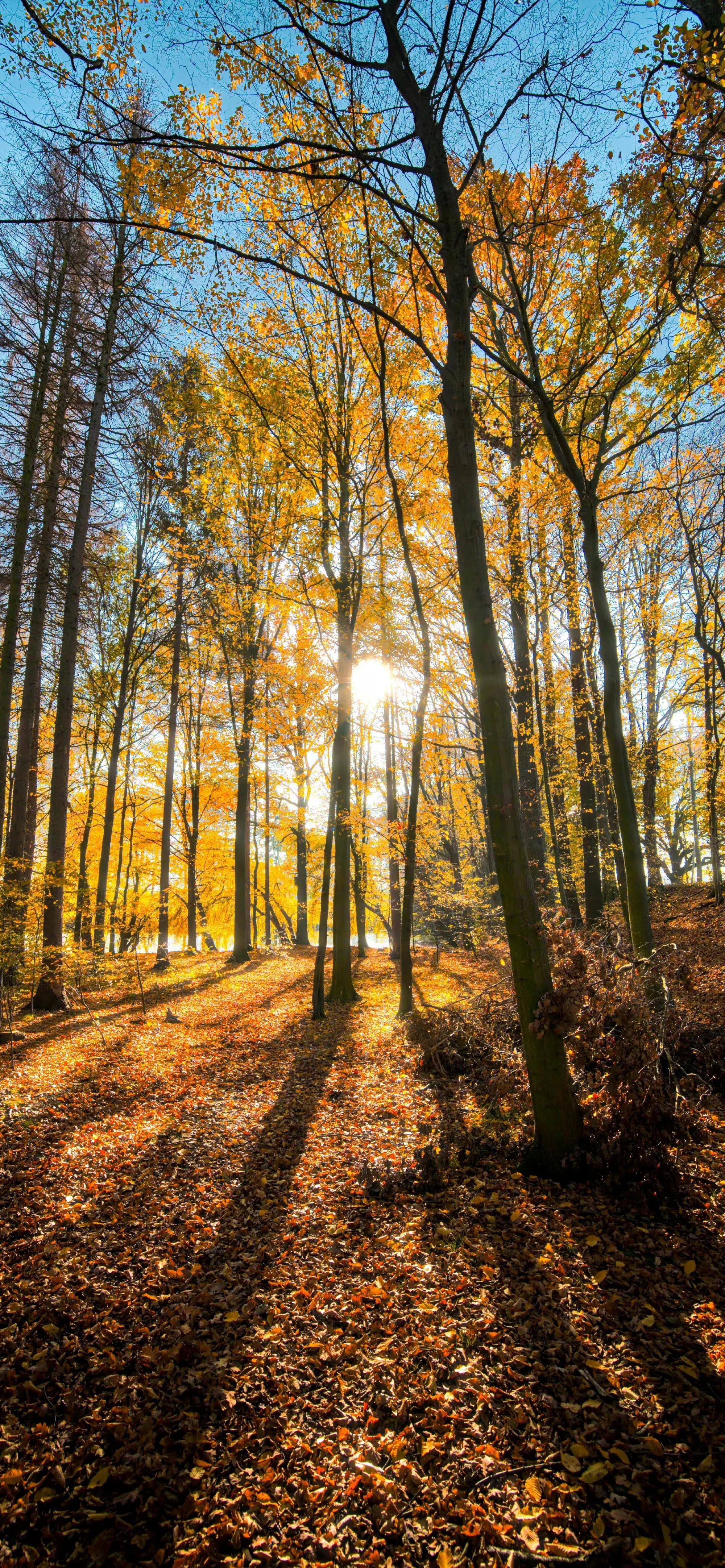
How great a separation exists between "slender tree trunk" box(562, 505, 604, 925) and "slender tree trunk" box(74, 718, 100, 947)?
8.82m

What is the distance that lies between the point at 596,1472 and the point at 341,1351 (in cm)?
115

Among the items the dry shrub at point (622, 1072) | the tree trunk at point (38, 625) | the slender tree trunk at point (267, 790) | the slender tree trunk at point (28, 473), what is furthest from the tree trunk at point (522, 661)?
the slender tree trunk at point (28, 473)

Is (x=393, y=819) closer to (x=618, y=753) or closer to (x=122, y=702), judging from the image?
(x=122, y=702)

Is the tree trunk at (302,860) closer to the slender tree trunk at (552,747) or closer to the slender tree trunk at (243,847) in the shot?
the slender tree trunk at (243,847)

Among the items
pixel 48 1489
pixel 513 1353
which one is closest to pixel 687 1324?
pixel 513 1353

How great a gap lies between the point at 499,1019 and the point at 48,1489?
444 centimetres

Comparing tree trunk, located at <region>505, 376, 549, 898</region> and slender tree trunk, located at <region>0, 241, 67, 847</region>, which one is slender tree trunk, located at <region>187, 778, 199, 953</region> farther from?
tree trunk, located at <region>505, 376, 549, 898</region>

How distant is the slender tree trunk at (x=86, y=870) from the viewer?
32.7ft

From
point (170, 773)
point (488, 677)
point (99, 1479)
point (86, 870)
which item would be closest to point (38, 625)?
point (170, 773)

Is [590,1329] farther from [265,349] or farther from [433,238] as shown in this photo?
[265,349]

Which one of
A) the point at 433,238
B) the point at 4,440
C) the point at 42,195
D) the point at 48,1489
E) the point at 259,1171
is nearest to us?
the point at 48,1489

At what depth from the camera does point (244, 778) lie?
A: 14422 mm

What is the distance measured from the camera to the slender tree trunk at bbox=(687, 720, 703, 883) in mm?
19859

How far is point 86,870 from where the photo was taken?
18672 mm
